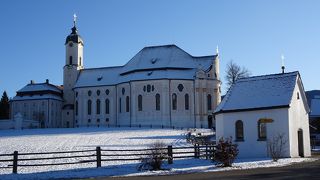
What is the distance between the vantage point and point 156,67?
3007 inches

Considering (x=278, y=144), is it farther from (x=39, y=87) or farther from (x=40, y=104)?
(x=39, y=87)

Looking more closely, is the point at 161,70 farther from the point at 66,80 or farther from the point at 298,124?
the point at 298,124

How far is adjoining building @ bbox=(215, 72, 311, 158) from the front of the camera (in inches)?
1243

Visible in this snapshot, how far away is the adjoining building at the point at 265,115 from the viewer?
3158 cm

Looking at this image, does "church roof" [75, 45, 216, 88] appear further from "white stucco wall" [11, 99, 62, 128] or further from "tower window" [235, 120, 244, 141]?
"tower window" [235, 120, 244, 141]

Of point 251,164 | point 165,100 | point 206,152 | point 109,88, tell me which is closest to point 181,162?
point 206,152

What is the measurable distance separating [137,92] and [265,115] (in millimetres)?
44314

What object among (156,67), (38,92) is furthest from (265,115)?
(38,92)

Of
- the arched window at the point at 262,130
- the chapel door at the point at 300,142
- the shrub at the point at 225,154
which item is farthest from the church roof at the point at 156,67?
the shrub at the point at 225,154

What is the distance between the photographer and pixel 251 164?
25766 mm

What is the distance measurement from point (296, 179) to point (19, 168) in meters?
16.0

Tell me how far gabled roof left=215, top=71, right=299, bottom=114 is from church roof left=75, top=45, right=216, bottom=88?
39574 millimetres

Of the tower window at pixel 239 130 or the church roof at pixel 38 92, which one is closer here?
the tower window at pixel 239 130

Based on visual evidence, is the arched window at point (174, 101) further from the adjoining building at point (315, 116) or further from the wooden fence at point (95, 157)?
the wooden fence at point (95, 157)
